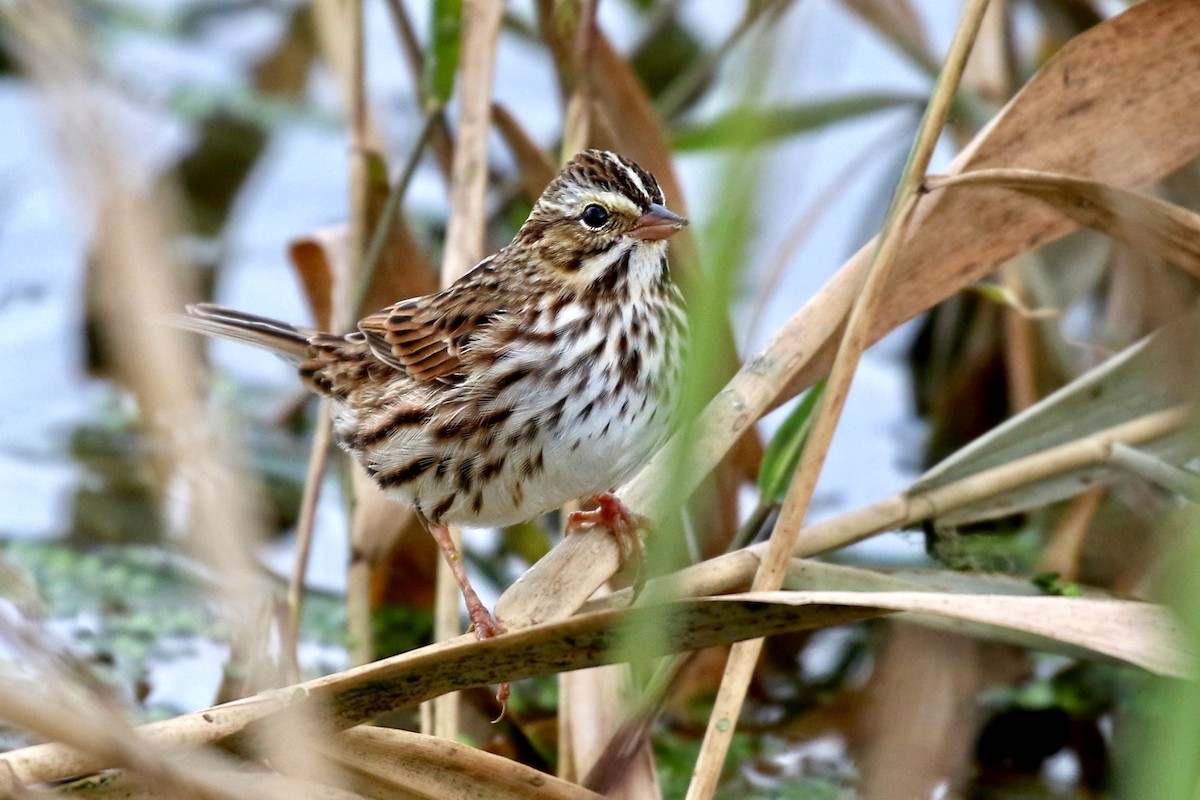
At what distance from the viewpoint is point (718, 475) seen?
345 centimetres

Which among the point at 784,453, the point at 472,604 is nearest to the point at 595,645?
the point at 472,604

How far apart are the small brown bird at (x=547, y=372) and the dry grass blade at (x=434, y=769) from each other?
47 cm

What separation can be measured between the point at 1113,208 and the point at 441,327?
1.25 meters

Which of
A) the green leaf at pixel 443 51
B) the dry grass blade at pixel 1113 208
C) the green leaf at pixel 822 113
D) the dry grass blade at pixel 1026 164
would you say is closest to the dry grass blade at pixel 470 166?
the green leaf at pixel 443 51

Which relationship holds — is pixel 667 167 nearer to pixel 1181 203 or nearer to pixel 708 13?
pixel 1181 203

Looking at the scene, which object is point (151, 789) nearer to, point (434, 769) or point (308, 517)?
point (434, 769)

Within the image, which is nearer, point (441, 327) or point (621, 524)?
point (621, 524)

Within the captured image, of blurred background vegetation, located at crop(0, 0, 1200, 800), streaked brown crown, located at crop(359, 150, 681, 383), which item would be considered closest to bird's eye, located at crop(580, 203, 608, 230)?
streaked brown crown, located at crop(359, 150, 681, 383)

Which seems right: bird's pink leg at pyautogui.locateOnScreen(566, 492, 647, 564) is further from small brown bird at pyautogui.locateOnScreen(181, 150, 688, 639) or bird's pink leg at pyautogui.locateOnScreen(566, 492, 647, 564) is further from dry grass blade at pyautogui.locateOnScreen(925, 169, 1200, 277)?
dry grass blade at pyautogui.locateOnScreen(925, 169, 1200, 277)

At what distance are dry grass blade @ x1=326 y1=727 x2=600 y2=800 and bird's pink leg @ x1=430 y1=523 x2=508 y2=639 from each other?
0.19 metres

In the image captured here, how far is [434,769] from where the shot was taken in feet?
6.94

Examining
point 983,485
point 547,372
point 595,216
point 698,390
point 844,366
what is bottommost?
point 698,390

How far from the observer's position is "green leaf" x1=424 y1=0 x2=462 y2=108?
322cm

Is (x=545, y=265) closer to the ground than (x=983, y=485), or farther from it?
farther from it
